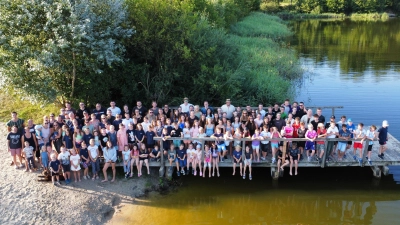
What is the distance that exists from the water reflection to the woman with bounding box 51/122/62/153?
74.8 ft

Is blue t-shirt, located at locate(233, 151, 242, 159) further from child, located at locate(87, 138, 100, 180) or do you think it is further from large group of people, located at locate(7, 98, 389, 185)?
child, located at locate(87, 138, 100, 180)

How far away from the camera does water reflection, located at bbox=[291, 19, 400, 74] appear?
3136 centimetres

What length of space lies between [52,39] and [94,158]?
17.6 ft

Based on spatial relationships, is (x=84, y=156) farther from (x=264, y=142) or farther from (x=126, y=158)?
(x=264, y=142)

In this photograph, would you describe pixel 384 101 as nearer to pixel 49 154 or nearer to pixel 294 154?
pixel 294 154

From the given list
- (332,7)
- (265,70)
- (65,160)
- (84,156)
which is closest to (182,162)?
(84,156)

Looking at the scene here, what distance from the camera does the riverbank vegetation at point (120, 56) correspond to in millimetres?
13734

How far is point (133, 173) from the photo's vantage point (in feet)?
42.6

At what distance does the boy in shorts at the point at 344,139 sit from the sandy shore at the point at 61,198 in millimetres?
6662

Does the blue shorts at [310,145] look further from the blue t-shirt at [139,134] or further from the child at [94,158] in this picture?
the child at [94,158]

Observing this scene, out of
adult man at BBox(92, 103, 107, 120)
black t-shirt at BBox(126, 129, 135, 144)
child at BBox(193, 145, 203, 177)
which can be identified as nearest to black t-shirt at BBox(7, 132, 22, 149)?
adult man at BBox(92, 103, 107, 120)

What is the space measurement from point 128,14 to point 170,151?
7.25m

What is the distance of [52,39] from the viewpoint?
14102 mm

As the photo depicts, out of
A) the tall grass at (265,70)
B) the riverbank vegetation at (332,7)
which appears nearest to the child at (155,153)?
the tall grass at (265,70)
